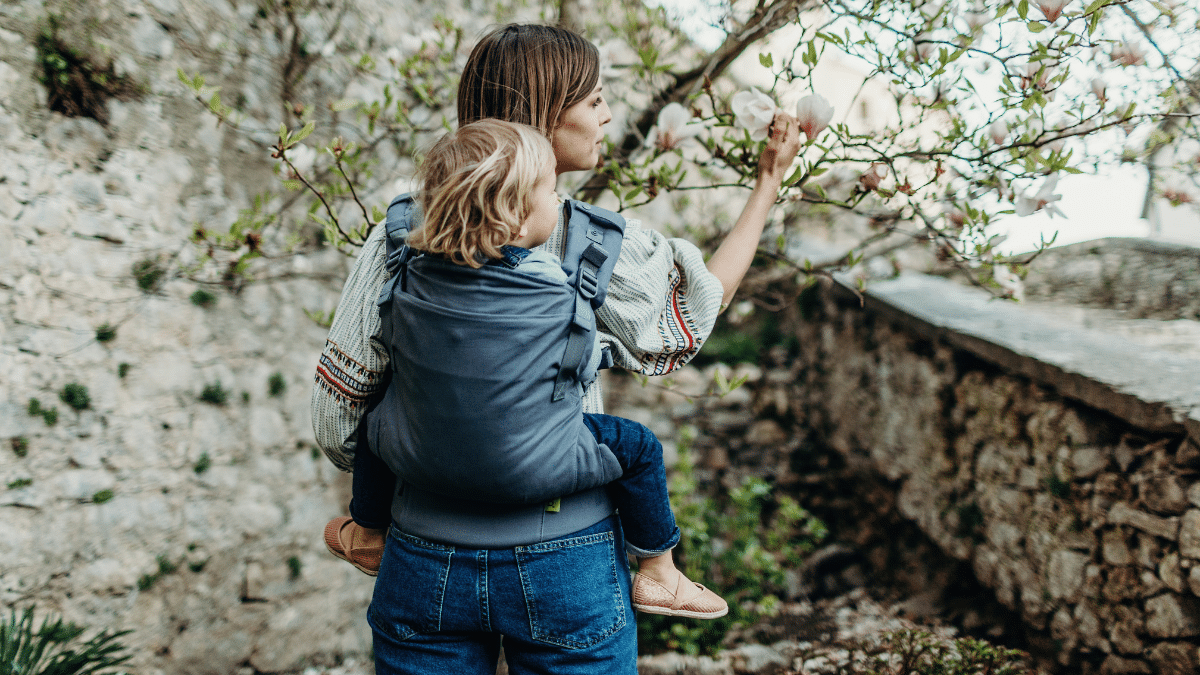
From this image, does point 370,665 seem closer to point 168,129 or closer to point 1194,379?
point 168,129

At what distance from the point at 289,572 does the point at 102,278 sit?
1.34 m

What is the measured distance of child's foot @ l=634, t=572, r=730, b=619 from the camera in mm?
1201

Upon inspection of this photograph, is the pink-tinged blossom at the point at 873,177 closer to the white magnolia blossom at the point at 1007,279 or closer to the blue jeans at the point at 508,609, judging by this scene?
the white magnolia blossom at the point at 1007,279

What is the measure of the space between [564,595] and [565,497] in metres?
0.15

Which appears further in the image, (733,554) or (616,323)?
(733,554)

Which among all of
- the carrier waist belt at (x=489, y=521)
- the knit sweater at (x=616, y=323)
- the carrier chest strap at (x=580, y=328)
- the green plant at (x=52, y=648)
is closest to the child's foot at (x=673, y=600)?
the carrier waist belt at (x=489, y=521)

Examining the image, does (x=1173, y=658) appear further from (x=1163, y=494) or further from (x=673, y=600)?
(x=673, y=600)

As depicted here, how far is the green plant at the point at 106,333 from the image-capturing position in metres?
2.30

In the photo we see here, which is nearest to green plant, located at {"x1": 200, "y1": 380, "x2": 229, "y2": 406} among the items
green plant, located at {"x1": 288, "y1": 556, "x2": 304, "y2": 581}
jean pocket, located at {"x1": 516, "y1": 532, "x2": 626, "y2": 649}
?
green plant, located at {"x1": 288, "y1": 556, "x2": 304, "y2": 581}

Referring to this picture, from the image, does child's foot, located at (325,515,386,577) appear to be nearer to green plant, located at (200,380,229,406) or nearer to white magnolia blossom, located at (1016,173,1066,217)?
green plant, located at (200,380,229,406)

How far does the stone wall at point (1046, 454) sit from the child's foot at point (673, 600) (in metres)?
1.60

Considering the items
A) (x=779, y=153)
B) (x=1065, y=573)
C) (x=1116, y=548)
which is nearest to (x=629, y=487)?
(x=779, y=153)

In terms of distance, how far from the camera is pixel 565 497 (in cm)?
109

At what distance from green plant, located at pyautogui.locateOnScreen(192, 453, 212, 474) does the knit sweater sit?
1.65 metres
